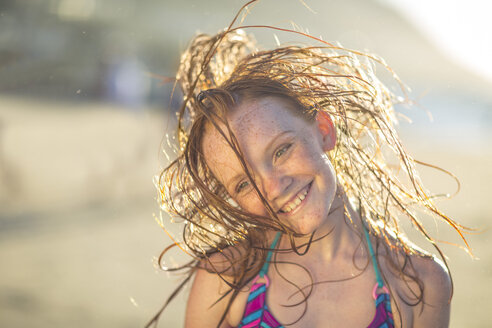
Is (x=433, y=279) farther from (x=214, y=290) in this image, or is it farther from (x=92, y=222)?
(x=92, y=222)

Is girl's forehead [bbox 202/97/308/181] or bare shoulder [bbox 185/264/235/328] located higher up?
girl's forehead [bbox 202/97/308/181]

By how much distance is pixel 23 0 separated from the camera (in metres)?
7.84

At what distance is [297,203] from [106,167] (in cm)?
422

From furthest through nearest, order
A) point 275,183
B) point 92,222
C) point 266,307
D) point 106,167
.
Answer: point 106,167, point 92,222, point 266,307, point 275,183

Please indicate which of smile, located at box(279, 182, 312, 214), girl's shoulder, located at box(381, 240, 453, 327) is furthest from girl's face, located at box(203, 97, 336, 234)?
girl's shoulder, located at box(381, 240, 453, 327)

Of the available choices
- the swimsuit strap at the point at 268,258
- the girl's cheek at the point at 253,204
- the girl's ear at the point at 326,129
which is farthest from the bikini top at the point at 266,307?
the girl's ear at the point at 326,129

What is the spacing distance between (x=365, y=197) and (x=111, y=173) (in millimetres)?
A: 3937

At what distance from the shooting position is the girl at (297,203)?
1200 mm

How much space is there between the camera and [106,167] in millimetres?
5109

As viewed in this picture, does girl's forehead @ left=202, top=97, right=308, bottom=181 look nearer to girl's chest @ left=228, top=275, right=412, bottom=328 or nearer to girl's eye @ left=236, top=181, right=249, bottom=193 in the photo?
girl's eye @ left=236, top=181, right=249, bottom=193

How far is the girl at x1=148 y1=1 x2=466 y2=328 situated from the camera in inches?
47.3

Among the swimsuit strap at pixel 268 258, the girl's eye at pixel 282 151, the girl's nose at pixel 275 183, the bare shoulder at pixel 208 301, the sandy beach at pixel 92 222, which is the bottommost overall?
the sandy beach at pixel 92 222

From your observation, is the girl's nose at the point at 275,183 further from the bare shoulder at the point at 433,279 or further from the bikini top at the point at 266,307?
the bare shoulder at the point at 433,279

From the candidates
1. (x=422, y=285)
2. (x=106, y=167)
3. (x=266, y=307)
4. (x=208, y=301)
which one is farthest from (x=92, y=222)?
(x=422, y=285)
